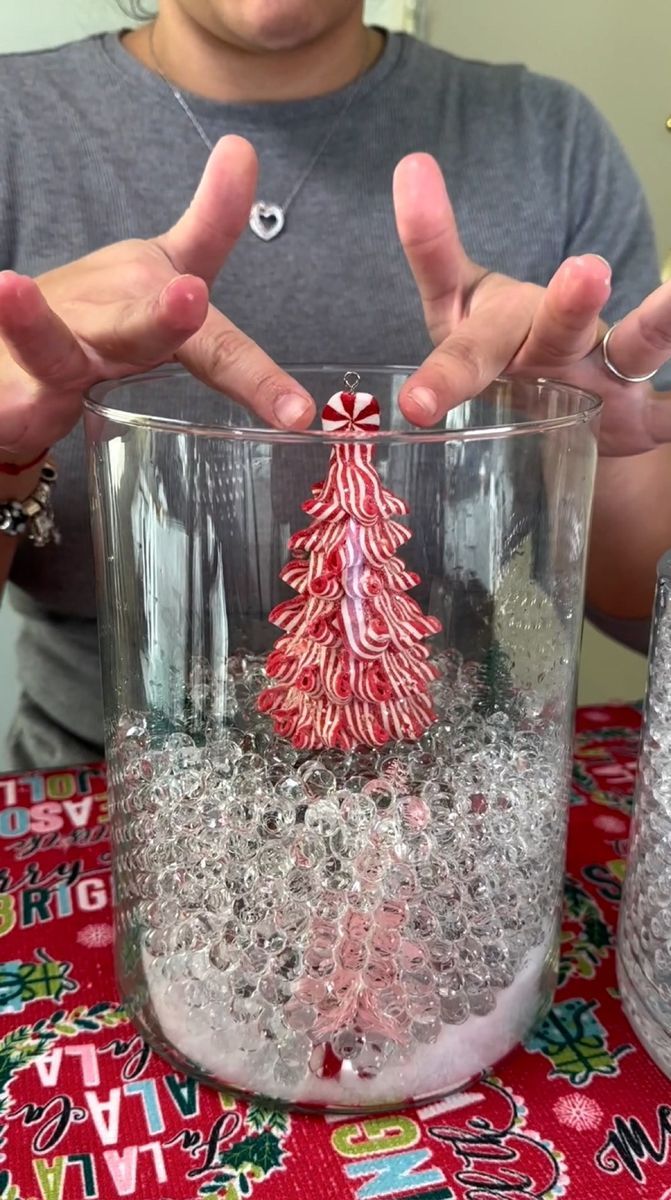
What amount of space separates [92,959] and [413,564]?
217mm

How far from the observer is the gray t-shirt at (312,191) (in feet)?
2.43

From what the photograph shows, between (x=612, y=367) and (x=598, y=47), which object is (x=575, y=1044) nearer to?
(x=612, y=367)

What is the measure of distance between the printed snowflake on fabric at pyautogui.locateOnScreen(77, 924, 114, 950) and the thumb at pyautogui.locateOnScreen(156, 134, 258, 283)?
0.94ft

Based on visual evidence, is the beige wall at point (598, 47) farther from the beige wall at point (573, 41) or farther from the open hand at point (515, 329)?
the open hand at point (515, 329)

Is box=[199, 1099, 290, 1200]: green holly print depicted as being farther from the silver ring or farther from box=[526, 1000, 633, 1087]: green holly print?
the silver ring

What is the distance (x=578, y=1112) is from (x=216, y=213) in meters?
0.36

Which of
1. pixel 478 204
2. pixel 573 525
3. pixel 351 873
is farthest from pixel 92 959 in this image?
pixel 478 204

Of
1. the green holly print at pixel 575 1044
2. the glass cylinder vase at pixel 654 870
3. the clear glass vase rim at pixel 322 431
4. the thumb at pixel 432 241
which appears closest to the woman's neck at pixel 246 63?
the thumb at pixel 432 241

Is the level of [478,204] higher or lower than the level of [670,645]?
higher

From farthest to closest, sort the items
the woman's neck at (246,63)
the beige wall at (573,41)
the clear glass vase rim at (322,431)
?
the beige wall at (573,41), the woman's neck at (246,63), the clear glass vase rim at (322,431)

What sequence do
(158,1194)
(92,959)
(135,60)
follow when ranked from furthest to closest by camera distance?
(135,60)
(92,959)
(158,1194)

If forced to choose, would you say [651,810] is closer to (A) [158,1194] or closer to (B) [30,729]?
(A) [158,1194]

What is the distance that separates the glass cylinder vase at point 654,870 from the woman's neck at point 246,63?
1.75 ft

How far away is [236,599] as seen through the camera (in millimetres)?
352
